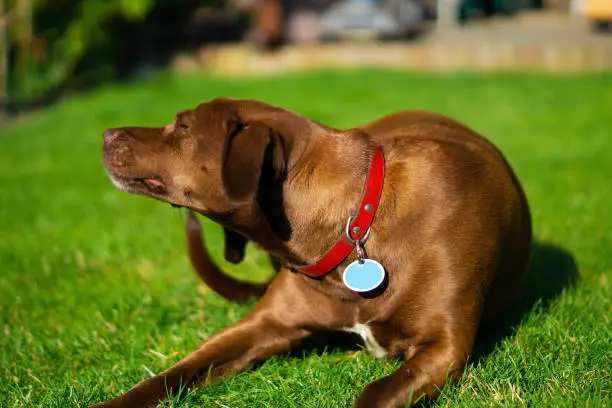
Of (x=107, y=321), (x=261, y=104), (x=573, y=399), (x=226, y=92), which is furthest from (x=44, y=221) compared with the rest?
(x=226, y=92)

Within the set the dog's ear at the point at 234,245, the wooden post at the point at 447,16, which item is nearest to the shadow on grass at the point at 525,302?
the dog's ear at the point at 234,245

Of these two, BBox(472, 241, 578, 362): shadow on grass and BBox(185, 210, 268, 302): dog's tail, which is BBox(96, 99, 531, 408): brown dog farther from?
BBox(185, 210, 268, 302): dog's tail

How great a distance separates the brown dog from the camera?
9.50ft

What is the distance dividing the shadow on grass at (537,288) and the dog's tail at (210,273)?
1.17m

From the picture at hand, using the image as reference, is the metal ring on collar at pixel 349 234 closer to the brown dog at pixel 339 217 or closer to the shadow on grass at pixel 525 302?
the brown dog at pixel 339 217

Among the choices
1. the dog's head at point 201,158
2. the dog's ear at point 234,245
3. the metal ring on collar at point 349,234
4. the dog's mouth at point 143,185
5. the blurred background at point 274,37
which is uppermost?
the dog's head at point 201,158

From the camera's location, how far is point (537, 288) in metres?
4.10

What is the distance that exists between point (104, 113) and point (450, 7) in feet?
27.4

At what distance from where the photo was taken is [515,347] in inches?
129

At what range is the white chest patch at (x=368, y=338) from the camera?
3113 millimetres

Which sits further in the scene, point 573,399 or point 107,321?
point 107,321

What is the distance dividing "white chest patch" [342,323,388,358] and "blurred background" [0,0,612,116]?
10494 millimetres

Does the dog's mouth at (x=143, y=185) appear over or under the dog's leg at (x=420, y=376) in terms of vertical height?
over

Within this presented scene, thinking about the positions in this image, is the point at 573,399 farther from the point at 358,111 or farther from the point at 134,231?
the point at 358,111
